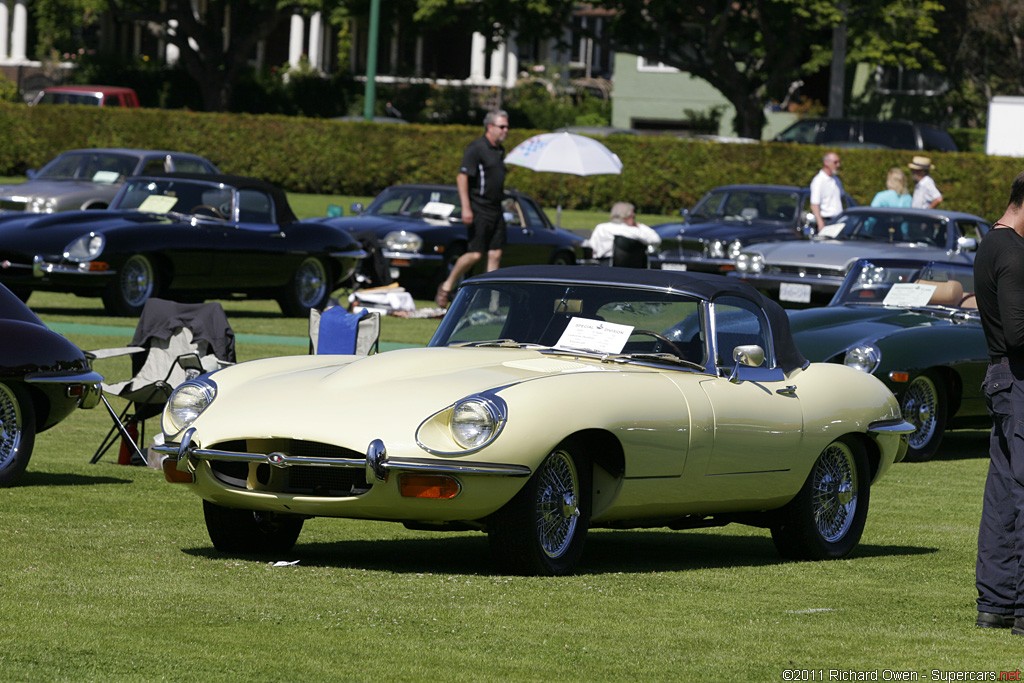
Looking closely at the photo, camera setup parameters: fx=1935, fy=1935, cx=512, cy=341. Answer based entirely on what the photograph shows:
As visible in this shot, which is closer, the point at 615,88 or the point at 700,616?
the point at 700,616

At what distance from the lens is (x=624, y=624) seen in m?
6.74

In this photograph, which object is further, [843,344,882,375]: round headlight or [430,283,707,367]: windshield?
[843,344,882,375]: round headlight

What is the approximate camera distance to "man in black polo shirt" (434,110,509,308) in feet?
67.4

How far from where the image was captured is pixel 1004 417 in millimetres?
6945

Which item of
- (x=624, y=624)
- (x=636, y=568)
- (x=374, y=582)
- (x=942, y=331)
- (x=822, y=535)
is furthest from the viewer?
(x=942, y=331)

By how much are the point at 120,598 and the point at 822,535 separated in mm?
3689

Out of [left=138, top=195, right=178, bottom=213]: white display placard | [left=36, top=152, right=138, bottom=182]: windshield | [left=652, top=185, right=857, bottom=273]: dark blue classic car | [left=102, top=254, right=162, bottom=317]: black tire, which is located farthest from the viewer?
[left=36, top=152, right=138, bottom=182]: windshield

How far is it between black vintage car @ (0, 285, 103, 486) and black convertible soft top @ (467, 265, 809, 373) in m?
2.30

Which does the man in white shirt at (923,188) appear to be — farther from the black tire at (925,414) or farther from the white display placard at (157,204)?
the black tire at (925,414)

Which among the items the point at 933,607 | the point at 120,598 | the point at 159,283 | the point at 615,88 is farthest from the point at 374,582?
the point at 615,88

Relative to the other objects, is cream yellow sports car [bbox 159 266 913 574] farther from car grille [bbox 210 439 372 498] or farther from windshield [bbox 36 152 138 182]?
windshield [bbox 36 152 138 182]

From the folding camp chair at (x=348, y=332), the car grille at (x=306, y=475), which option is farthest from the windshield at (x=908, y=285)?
the car grille at (x=306, y=475)

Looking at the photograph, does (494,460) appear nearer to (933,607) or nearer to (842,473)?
(933,607)

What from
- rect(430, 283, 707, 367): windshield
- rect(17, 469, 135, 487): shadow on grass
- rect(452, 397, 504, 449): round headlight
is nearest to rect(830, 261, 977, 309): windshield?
rect(430, 283, 707, 367): windshield
